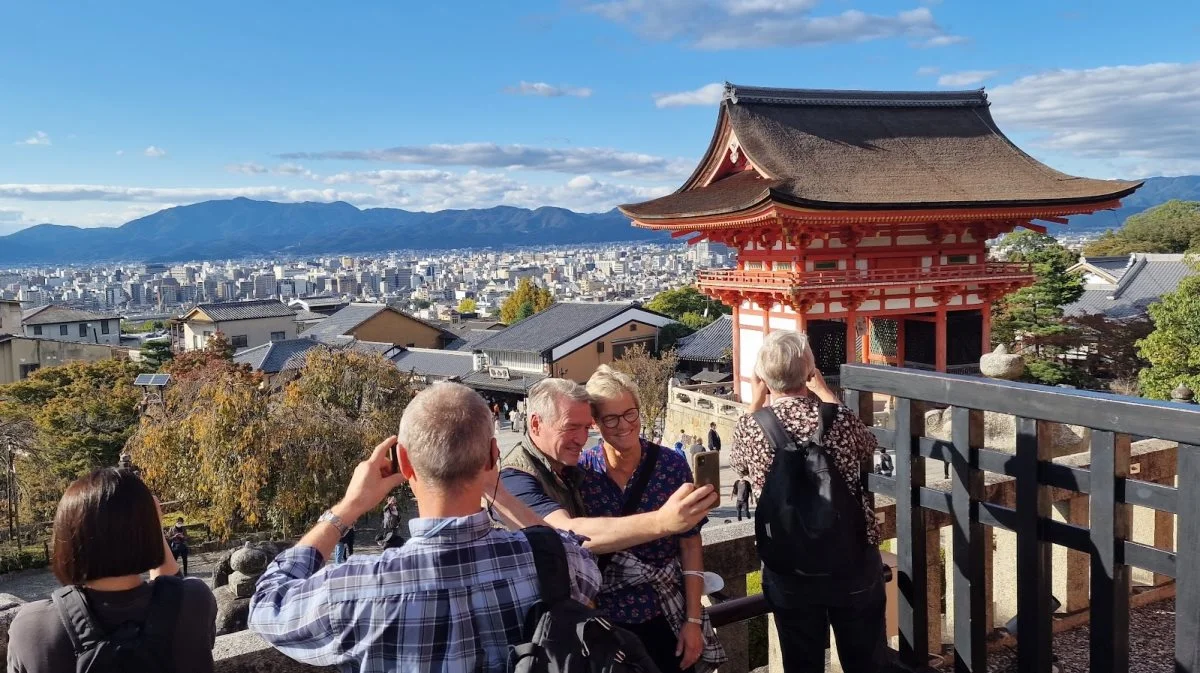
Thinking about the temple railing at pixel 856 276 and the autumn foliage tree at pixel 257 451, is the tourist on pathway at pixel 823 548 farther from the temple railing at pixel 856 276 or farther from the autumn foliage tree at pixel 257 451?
the temple railing at pixel 856 276

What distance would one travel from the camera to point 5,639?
2.43 meters

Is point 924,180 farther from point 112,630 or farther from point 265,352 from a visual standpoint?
point 265,352

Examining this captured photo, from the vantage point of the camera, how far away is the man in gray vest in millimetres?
2193

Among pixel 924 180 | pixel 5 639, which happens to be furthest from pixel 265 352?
pixel 5 639

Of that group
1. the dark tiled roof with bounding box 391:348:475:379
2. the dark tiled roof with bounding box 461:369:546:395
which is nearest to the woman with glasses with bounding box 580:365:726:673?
the dark tiled roof with bounding box 461:369:546:395

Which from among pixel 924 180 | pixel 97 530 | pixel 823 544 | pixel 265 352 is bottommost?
pixel 265 352

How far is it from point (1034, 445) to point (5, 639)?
288 cm

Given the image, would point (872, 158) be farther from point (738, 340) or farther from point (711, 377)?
point (711, 377)

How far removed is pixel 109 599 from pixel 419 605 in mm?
742

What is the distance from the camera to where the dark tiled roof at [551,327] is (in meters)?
33.5

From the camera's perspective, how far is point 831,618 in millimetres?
2562

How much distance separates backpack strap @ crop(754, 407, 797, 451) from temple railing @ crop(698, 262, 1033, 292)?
15.2 metres

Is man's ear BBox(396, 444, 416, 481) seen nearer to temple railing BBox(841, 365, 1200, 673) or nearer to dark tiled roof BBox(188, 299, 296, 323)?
temple railing BBox(841, 365, 1200, 673)

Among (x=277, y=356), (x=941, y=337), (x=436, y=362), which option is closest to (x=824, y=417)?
(x=941, y=337)
